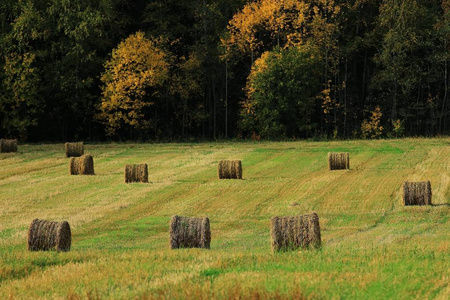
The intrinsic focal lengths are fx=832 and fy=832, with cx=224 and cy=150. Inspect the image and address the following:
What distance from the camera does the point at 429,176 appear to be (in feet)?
115

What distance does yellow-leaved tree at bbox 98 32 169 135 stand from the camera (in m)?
63.2

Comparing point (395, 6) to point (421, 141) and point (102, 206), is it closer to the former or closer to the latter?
point (421, 141)

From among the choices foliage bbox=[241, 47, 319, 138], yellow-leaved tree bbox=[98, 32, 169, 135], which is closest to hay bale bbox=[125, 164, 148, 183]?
yellow-leaved tree bbox=[98, 32, 169, 135]

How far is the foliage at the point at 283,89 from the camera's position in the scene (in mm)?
63094

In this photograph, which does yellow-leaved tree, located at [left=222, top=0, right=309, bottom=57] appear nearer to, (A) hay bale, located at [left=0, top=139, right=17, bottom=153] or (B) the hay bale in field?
(A) hay bale, located at [left=0, top=139, right=17, bottom=153]

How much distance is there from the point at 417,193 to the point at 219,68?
43.4 meters

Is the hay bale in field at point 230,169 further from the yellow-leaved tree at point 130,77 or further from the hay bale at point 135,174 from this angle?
the yellow-leaved tree at point 130,77

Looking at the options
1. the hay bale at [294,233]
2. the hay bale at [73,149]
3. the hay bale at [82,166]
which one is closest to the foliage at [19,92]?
the hay bale at [73,149]

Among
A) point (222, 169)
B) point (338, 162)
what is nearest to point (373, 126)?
point (338, 162)

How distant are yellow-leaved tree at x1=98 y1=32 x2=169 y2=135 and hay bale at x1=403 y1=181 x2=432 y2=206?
123 ft

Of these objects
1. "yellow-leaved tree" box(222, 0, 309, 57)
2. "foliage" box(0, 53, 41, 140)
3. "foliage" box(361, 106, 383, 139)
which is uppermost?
"yellow-leaved tree" box(222, 0, 309, 57)

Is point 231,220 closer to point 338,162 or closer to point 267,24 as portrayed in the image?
point 338,162

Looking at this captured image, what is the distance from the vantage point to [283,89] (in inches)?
2532

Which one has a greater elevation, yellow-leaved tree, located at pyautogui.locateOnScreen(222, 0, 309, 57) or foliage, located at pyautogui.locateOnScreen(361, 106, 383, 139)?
yellow-leaved tree, located at pyautogui.locateOnScreen(222, 0, 309, 57)
